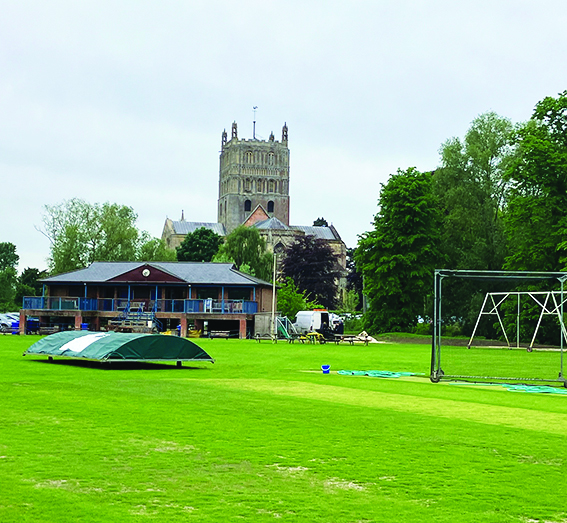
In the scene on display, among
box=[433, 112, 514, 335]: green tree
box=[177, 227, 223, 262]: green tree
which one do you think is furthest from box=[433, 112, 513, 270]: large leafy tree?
box=[177, 227, 223, 262]: green tree

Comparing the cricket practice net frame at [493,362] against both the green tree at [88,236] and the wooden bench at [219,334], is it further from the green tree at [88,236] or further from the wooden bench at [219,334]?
the green tree at [88,236]

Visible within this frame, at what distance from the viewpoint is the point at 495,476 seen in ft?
30.7

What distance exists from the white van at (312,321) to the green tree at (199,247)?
66804mm

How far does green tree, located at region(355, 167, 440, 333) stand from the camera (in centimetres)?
6588

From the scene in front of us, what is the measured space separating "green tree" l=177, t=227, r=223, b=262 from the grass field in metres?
115

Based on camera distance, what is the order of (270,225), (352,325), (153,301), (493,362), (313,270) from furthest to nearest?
1. (270,225)
2. (313,270)
3. (352,325)
4. (153,301)
5. (493,362)

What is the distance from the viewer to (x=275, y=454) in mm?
10445

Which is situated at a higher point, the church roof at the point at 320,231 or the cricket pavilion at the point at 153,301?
the church roof at the point at 320,231

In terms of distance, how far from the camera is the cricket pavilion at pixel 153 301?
207 ft

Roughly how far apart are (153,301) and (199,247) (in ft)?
236

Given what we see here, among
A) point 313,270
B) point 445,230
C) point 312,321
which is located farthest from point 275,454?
point 313,270

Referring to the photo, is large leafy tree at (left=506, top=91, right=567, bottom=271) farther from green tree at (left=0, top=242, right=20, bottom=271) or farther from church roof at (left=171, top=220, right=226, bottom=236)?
green tree at (left=0, top=242, right=20, bottom=271)

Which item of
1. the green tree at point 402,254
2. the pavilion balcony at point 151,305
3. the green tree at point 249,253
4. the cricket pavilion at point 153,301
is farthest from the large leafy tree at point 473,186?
the green tree at point 249,253

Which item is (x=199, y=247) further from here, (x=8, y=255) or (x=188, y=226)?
(x=8, y=255)
